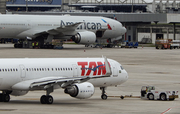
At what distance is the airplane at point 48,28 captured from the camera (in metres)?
71.7

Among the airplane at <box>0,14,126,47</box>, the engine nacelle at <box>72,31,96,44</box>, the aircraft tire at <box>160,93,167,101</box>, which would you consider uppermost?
the airplane at <box>0,14,126,47</box>

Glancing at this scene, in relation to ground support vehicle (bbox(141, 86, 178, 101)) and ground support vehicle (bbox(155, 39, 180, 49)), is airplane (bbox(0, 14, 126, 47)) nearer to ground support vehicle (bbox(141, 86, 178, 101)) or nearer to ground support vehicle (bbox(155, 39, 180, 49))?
ground support vehicle (bbox(155, 39, 180, 49))

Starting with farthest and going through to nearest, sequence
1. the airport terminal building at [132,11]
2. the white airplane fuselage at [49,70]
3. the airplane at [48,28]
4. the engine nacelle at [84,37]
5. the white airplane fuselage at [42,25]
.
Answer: the airport terminal building at [132,11], the engine nacelle at [84,37], the airplane at [48,28], the white airplane fuselage at [42,25], the white airplane fuselage at [49,70]

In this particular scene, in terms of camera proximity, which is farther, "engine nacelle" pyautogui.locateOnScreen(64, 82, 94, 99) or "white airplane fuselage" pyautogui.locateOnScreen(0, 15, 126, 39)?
"white airplane fuselage" pyautogui.locateOnScreen(0, 15, 126, 39)

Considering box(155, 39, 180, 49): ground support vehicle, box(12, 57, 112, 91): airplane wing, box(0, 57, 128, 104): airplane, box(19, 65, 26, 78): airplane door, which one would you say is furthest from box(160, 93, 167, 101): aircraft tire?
box(155, 39, 180, 49): ground support vehicle

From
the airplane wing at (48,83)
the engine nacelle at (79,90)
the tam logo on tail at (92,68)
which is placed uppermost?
the tam logo on tail at (92,68)

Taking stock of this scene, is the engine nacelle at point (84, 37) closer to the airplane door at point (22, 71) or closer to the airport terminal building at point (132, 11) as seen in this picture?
the airport terminal building at point (132, 11)

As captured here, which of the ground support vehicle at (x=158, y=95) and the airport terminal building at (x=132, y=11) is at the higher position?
the airport terminal building at (x=132, y=11)

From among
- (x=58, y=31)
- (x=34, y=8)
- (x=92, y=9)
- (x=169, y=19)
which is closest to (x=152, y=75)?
(x=58, y=31)

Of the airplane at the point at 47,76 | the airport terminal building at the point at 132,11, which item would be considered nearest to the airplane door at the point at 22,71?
the airplane at the point at 47,76

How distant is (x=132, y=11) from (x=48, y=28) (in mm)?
64021

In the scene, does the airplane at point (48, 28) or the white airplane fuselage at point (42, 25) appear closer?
the white airplane fuselage at point (42, 25)

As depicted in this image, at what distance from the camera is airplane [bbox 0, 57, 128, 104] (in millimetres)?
25250

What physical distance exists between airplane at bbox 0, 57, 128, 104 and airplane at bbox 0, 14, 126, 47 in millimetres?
43479
